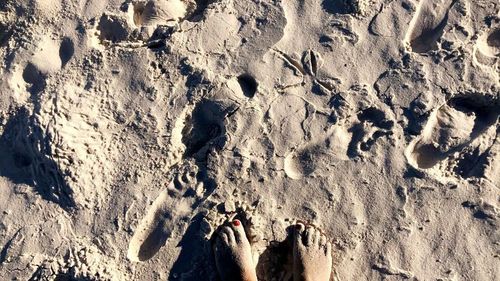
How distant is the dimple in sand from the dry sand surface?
0.18ft

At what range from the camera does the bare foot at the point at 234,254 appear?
2.85 m

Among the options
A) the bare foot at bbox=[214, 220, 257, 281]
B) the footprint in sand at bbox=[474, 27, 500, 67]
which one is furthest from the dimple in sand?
the footprint in sand at bbox=[474, 27, 500, 67]

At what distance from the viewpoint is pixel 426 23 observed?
3033mm

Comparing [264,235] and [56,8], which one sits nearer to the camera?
[264,235]

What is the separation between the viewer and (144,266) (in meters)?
2.88

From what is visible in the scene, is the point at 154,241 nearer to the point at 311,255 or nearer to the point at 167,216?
the point at 167,216

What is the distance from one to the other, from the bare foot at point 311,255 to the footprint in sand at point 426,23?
1.21 meters

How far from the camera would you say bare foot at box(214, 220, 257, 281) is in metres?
2.85

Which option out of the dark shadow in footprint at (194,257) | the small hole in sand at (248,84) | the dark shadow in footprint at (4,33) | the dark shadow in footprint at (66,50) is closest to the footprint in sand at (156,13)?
the dark shadow in footprint at (66,50)

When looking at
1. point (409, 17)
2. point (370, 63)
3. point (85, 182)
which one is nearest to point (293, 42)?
point (370, 63)

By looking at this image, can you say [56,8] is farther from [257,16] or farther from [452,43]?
[452,43]

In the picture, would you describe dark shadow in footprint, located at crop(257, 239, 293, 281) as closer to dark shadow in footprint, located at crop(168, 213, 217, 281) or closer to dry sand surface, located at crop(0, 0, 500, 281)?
dry sand surface, located at crop(0, 0, 500, 281)

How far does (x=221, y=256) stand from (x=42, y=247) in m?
1.01

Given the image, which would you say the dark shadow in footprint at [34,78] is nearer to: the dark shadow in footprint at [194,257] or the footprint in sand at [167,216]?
the footprint in sand at [167,216]
